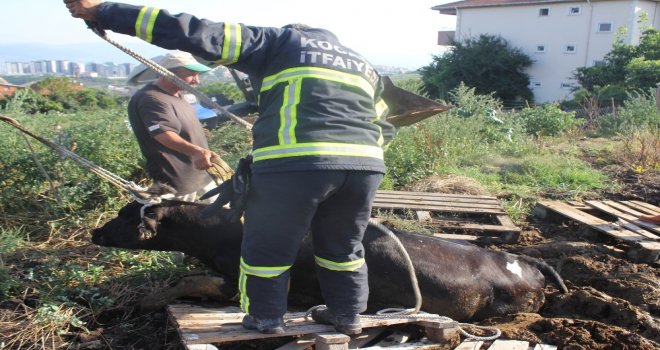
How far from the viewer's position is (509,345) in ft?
11.4

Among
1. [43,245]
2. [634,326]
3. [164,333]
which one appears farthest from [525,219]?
[43,245]

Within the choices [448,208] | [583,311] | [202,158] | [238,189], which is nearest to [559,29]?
Answer: [448,208]

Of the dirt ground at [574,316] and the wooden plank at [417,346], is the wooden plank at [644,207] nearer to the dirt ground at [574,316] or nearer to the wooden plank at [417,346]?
the dirt ground at [574,316]

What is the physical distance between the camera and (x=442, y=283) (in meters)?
3.94

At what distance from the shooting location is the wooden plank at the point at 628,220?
5.78 meters

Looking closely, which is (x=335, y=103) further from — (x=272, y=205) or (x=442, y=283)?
(x=442, y=283)

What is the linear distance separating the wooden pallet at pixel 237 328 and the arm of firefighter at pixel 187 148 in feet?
3.18

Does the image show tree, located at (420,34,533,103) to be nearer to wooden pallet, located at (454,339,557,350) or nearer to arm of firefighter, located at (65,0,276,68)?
wooden pallet, located at (454,339,557,350)

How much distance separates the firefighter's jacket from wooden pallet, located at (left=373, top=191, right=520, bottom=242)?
11.0 ft

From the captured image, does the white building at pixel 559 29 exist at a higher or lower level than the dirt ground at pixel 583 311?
higher

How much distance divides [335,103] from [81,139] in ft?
12.2

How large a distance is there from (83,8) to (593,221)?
5461mm

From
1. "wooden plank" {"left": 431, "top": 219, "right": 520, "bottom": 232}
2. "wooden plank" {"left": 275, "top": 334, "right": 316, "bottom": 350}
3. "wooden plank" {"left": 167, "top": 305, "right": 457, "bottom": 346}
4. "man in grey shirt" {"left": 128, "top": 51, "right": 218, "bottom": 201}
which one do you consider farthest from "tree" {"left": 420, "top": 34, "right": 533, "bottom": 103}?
"wooden plank" {"left": 275, "top": 334, "right": 316, "bottom": 350}

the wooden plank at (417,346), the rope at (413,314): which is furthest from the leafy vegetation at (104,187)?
the wooden plank at (417,346)
